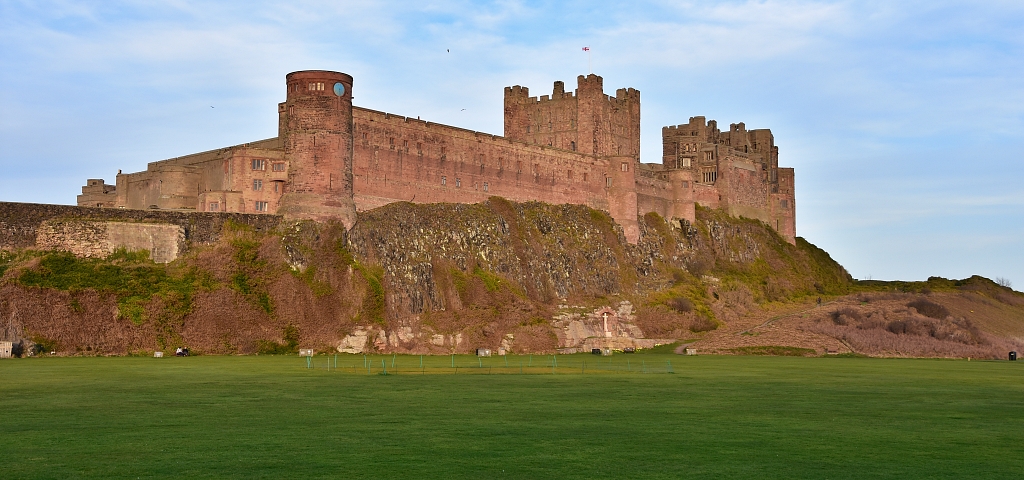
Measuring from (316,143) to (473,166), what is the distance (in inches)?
738

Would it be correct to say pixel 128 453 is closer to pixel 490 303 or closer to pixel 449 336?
pixel 449 336

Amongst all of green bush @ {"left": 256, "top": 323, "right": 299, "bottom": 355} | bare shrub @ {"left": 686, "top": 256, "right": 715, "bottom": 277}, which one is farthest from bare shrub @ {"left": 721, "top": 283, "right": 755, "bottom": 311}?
green bush @ {"left": 256, "top": 323, "right": 299, "bottom": 355}

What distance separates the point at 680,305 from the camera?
304 ft

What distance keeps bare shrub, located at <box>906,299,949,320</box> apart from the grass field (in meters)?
49.1

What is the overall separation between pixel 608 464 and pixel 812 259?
366 feet

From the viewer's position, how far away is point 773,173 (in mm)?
132375

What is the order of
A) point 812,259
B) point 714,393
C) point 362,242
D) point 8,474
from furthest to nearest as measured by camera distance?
point 812,259 → point 362,242 → point 714,393 → point 8,474

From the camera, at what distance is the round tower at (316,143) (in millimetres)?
74938

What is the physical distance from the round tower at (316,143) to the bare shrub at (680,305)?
31.7 metres

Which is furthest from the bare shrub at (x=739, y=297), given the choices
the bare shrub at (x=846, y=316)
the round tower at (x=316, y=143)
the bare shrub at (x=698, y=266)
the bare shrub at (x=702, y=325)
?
the round tower at (x=316, y=143)

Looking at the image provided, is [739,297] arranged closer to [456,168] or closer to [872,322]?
[872,322]

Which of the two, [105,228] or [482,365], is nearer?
[482,365]

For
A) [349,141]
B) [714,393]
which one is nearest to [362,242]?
[349,141]

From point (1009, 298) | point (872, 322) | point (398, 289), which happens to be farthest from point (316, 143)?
point (1009, 298)
